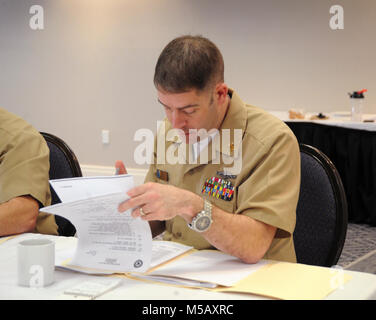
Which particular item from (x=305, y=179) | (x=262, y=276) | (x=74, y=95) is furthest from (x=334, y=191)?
(x=74, y=95)

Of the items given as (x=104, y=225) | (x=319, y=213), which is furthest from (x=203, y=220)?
(x=319, y=213)

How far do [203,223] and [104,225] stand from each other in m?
0.23

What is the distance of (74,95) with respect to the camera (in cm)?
620

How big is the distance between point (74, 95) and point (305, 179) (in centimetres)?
491

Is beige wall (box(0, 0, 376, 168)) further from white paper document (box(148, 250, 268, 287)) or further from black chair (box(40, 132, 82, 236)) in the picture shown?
white paper document (box(148, 250, 268, 287))

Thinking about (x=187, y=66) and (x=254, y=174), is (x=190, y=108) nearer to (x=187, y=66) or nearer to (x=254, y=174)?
(x=187, y=66)

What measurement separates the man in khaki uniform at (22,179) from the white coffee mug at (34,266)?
17.9 inches

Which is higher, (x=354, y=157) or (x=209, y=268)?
(x=209, y=268)

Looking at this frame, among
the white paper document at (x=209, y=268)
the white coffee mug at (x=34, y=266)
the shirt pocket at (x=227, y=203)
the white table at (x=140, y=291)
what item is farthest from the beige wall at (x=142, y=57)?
the white coffee mug at (x=34, y=266)

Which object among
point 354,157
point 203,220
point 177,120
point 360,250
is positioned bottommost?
point 360,250

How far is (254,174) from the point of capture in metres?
1.47

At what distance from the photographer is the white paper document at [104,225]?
116 cm
